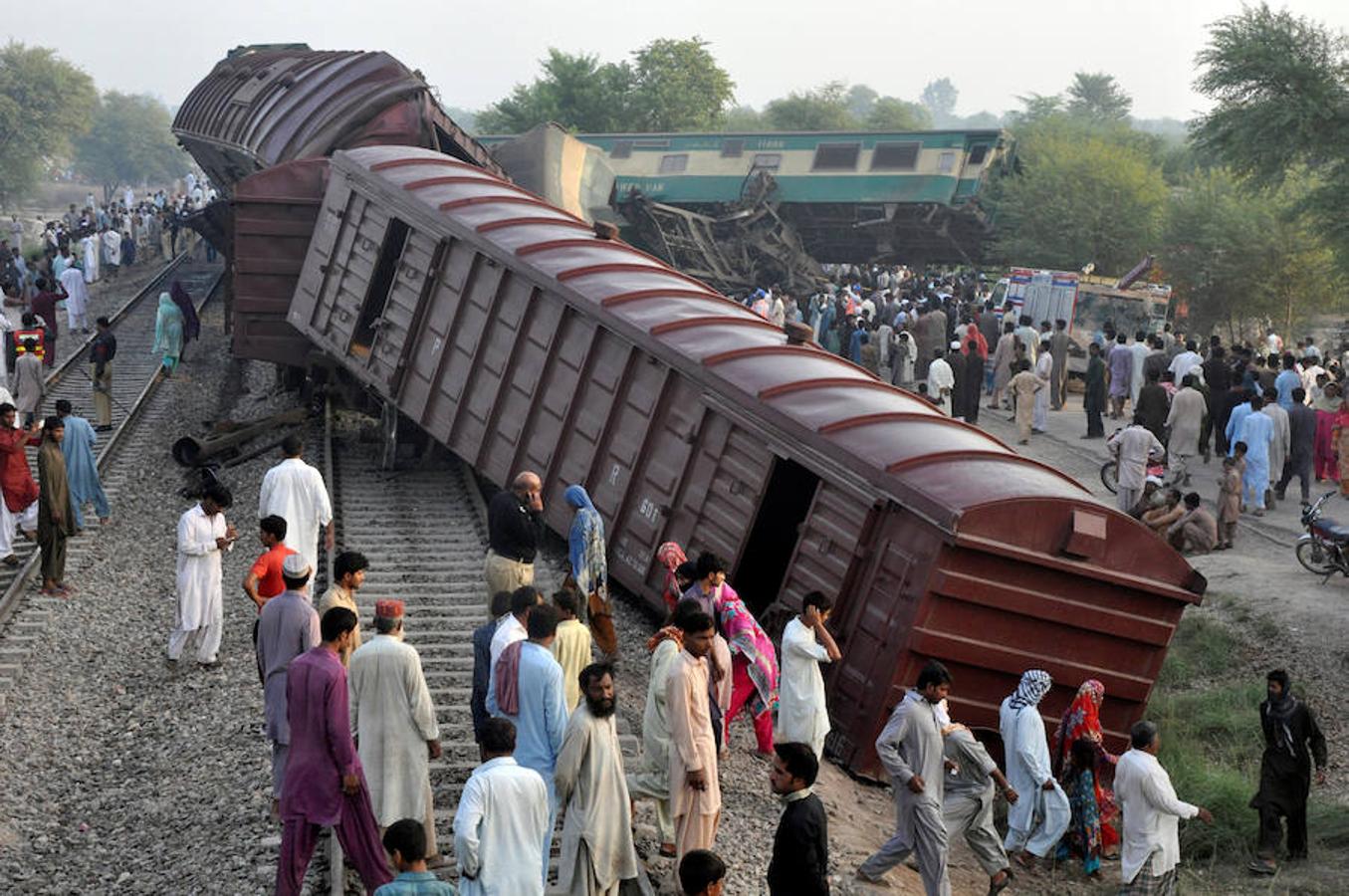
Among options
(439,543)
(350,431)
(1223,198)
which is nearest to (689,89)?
(1223,198)

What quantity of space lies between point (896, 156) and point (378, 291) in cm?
2387

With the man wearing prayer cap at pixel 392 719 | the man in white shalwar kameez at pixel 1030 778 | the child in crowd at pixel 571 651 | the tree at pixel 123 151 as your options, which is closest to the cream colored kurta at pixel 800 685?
the man in white shalwar kameez at pixel 1030 778

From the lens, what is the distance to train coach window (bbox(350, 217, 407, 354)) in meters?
16.1

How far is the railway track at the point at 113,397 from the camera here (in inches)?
469

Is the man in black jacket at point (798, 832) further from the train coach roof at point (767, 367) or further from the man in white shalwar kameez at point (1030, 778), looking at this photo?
the train coach roof at point (767, 367)

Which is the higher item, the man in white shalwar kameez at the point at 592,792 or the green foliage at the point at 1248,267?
the green foliage at the point at 1248,267

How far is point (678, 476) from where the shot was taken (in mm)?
11805

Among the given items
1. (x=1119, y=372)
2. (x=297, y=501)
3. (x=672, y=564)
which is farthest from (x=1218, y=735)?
(x=1119, y=372)

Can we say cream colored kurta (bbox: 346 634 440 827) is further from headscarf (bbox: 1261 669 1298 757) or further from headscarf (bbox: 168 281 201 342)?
headscarf (bbox: 168 281 201 342)

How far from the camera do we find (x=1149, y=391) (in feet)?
61.2

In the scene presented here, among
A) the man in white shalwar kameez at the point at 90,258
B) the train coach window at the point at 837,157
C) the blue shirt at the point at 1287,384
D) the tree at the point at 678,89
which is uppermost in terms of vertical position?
the tree at the point at 678,89

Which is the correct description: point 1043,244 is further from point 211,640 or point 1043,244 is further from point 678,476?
point 211,640

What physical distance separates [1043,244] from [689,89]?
31.4 meters

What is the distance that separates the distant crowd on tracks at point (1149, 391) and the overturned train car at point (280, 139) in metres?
6.71
